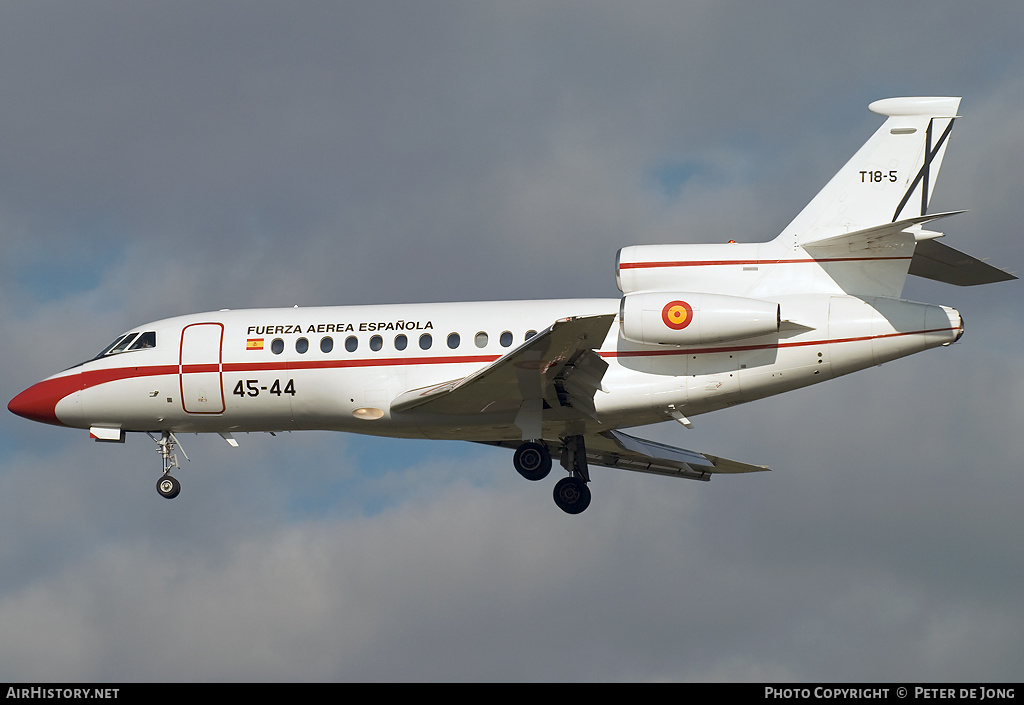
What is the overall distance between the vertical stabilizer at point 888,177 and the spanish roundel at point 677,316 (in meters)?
3.41

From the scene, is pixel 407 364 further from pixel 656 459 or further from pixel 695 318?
pixel 656 459

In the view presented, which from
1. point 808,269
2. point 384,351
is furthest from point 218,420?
point 808,269

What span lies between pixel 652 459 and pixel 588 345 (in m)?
8.42

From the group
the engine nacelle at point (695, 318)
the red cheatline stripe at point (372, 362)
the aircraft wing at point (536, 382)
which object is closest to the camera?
the aircraft wing at point (536, 382)

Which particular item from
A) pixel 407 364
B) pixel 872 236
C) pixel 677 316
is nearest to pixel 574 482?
pixel 407 364

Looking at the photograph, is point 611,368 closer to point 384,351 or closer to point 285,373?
point 384,351

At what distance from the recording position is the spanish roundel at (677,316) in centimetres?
2895

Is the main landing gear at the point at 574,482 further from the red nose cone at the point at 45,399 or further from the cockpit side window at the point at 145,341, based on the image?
the red nose cone at the point at 45,399

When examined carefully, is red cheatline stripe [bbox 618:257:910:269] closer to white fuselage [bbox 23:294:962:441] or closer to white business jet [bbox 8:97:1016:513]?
white business jet [bbox 8:97:1016:513]

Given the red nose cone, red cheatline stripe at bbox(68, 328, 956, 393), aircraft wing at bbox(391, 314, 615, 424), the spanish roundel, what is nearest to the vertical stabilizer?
red cheatline stripe at bbox(68, 328, 956, 393)

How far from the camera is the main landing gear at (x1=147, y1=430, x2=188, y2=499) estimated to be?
33594 millimetres

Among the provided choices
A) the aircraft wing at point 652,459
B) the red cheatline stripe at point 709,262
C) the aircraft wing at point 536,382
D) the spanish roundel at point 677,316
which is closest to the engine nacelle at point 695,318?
the spanish roundel at point 677,316

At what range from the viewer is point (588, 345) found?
28328 mm
